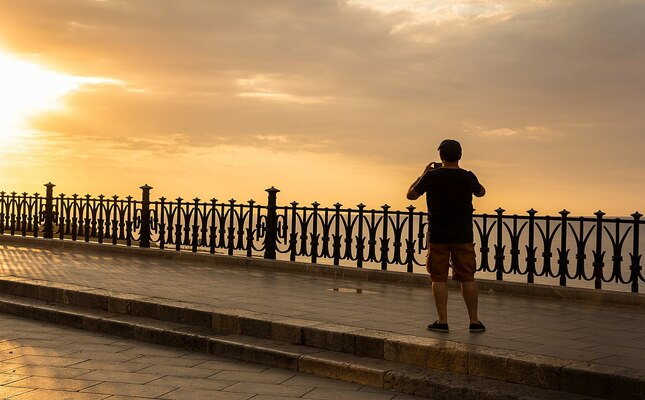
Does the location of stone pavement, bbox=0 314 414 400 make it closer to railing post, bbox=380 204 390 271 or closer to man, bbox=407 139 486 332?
man, bbox=407 139 486 332

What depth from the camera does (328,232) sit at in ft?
48.4

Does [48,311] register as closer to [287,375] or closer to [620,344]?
[287,375]

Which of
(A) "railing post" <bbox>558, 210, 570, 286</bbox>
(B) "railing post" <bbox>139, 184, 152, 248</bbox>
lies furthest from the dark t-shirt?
(B) "railing post" <bbox>139, 184, 152, 248</bbox>

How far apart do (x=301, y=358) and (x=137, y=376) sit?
150cm

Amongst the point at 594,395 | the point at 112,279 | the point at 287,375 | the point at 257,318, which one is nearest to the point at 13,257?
the point at 112,279

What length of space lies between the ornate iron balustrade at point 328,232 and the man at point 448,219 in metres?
3.77

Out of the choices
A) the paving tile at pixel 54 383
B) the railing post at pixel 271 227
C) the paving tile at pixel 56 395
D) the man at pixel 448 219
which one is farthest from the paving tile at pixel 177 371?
the railing post at pixel 271 227

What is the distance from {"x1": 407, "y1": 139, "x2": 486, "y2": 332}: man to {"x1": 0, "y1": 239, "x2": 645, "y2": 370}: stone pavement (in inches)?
18.3

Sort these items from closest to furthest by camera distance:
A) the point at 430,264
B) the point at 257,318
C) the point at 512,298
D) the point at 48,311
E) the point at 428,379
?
the point at 428,379 → the point at 430,264 → the point at 257,318 → the point at 48,311 → the point at 512,298

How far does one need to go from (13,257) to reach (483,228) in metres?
9.48

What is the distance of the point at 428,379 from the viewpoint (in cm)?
659

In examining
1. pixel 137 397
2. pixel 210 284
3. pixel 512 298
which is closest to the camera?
pixel 137 397

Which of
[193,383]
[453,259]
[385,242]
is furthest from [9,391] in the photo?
[385,242]

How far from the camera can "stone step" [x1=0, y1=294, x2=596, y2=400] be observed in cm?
636
